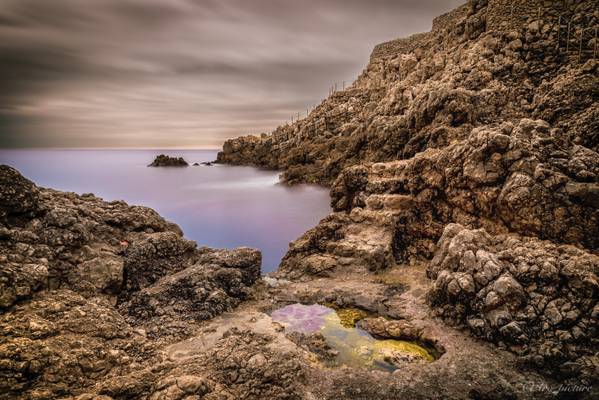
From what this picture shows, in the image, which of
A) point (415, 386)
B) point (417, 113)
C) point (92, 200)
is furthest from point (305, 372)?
point (417, 113)

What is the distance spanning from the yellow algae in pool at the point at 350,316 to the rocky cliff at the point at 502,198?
3.09 m

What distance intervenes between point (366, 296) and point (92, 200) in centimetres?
1675

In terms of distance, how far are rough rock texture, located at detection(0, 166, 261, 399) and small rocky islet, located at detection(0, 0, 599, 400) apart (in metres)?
0.06

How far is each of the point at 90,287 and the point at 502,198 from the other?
19275 millimetres

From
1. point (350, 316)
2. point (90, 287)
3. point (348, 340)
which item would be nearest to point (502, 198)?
point (350, 316)

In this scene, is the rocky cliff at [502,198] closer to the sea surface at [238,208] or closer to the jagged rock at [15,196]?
the sea surface at [238,208]

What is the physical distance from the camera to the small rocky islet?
30.7 feet

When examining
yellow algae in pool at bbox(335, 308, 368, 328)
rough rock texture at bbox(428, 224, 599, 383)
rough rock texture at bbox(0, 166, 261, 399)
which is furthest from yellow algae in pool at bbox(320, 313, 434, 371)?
rough rock texture at bbox(0, 166, 261, 399)

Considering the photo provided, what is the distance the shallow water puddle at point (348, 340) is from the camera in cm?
1096

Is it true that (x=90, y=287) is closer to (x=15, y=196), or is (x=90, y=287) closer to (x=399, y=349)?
(x=15, y=196)

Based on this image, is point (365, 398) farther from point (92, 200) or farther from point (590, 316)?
point (92, 200)

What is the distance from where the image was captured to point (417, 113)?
1244 inches

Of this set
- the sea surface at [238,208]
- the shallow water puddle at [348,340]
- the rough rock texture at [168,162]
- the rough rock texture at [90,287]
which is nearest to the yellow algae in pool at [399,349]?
the shallow water puddle at [348,340]

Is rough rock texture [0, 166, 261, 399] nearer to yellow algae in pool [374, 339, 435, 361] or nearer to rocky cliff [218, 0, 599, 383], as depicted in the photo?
rocky cliff [218, 0, 599, 383]
